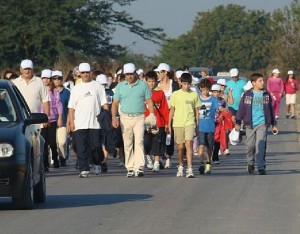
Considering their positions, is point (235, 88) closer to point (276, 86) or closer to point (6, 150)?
point (276, 86)

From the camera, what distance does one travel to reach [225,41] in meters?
132

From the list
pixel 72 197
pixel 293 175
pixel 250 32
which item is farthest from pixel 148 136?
pixel 250 32

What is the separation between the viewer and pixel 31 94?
20.7 meters

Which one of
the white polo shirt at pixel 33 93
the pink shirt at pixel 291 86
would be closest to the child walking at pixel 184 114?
the white polo shirt at pixel 33 93

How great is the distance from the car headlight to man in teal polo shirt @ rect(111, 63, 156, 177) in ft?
22.1

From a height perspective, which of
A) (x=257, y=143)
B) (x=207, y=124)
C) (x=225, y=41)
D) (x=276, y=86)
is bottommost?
(x=257, y=143)

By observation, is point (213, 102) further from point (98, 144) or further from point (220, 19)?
point (220, 19)

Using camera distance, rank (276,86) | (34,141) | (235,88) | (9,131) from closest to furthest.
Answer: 1. (9,131)
2. (34,141)
3. (235,88)
4. (276,86)

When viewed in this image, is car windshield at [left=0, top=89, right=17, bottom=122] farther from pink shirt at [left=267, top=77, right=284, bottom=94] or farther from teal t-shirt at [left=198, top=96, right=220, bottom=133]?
pink shirt at [left=267, top=77, right=284, bottom=94]

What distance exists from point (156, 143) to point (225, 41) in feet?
362

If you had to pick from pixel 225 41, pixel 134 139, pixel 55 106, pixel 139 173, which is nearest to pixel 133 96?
pixel 134 139

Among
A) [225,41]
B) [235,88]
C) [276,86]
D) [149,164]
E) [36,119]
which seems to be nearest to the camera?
[36,119]

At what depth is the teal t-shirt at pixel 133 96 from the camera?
67.8ft

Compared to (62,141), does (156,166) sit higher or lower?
lower
